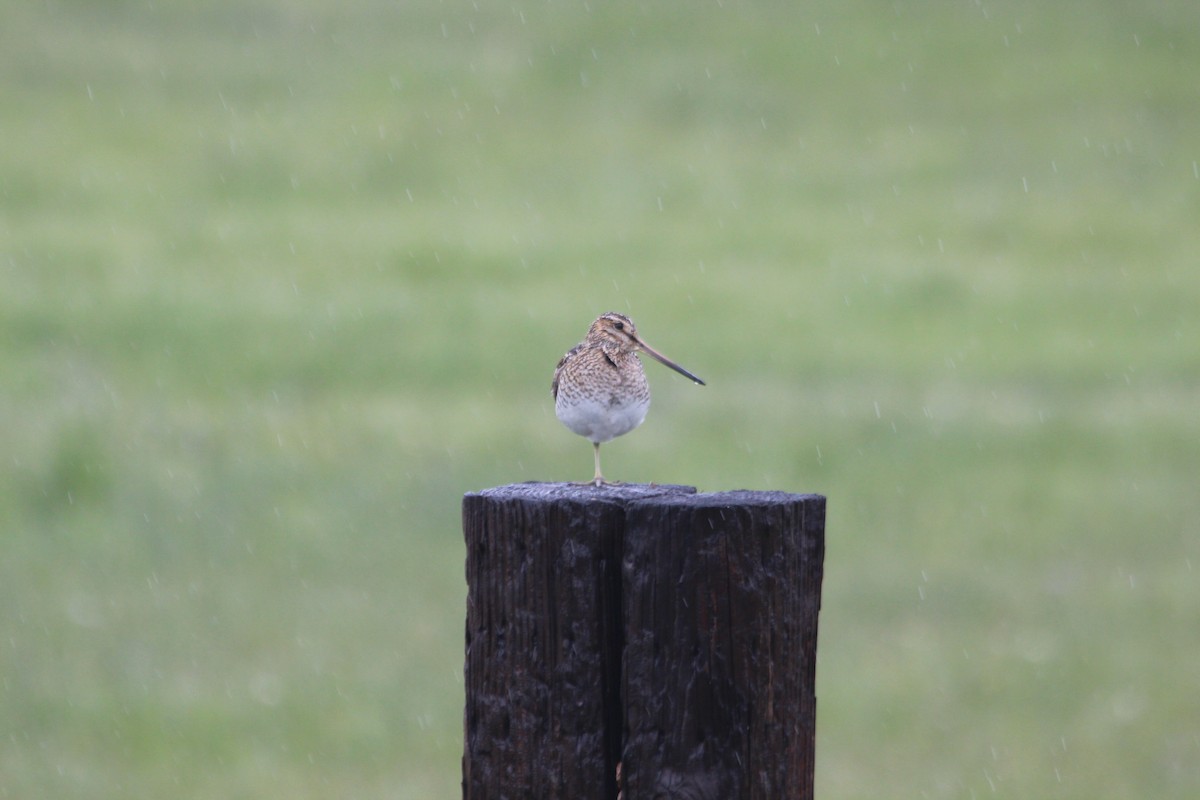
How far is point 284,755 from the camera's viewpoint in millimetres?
9023

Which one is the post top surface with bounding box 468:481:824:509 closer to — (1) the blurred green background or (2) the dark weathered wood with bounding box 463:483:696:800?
(2) the dark weathered wood with bounding box 463:483:696:800

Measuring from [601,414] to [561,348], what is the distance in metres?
12.1

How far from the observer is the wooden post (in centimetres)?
297

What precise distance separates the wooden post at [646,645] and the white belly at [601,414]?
1280 mm

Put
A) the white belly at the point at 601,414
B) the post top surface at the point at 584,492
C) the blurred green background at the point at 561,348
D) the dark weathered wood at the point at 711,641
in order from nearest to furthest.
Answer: the dark weathered wood at the point at 711,641 < the post top surface at the point at 584,492 < the white belly at the point at 601,414 < the blurred green background at the point at 561,348

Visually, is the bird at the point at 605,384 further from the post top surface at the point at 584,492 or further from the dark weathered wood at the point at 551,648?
the dark weathered wood at the point at 551,648

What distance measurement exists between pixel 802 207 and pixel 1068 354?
505 centimetres

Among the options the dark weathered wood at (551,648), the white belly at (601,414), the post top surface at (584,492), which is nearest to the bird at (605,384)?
the white belly at (601,414)

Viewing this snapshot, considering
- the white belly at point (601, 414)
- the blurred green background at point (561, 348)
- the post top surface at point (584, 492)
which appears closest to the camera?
the post top surface at point (584, 492)

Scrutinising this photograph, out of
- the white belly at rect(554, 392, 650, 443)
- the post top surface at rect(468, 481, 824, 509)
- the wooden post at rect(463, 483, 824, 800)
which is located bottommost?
the wooden post at rect(463, 483, 824, 800)

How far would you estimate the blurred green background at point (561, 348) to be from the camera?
32.4 feet

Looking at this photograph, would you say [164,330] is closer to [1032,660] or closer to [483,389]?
[483,389]

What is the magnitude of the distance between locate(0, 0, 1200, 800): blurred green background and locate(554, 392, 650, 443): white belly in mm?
4767

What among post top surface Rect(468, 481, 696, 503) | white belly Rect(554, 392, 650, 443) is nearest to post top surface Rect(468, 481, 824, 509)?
post top surface Rect(468, 481, 696, 503)
